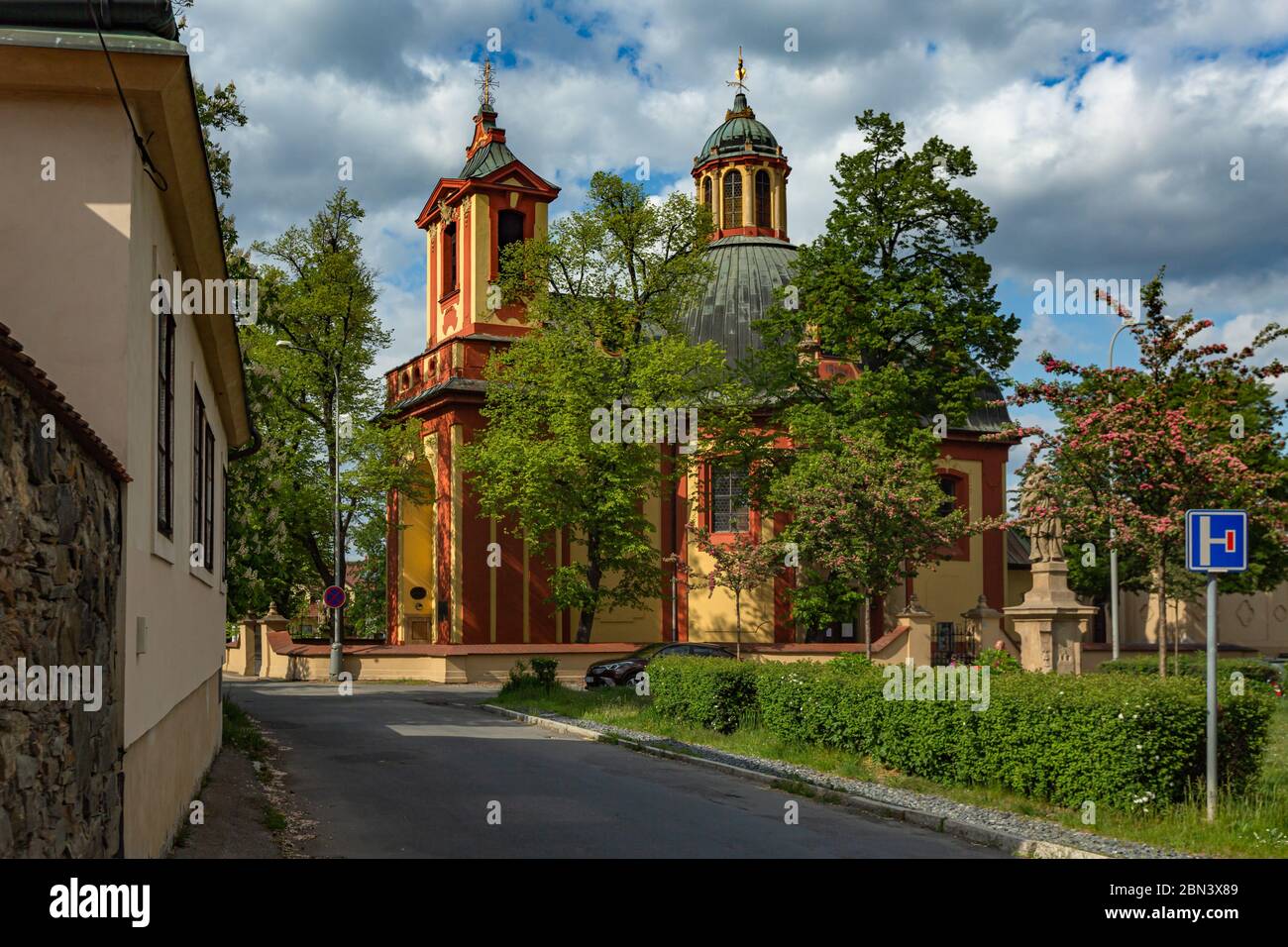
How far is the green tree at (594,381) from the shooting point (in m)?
38.4

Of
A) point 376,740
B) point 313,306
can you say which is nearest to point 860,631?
point 313,306

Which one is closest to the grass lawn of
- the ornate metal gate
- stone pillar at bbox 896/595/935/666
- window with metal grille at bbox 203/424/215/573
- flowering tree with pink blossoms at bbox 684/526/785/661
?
window with metal grille at bbox 203/424/215/573

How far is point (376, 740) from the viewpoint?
20000mm

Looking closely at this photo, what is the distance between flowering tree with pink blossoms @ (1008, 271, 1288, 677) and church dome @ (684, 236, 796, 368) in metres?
25.4

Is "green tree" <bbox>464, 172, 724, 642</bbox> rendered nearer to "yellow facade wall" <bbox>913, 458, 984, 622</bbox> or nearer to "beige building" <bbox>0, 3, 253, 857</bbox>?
"yellow facade wall" <bbox>913, 458, 984, 622</bbox>

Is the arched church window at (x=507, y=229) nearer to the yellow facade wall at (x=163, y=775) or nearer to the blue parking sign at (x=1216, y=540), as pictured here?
the yellow facade wall at (x=163, y=775)

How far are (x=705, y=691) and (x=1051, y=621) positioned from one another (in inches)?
295

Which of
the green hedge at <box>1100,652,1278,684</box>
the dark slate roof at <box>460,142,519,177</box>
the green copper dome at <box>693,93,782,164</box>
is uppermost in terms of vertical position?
the green copper dome at <box>693,93,782,164</box>

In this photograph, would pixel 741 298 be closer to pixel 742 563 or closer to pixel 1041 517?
pixel 742 563

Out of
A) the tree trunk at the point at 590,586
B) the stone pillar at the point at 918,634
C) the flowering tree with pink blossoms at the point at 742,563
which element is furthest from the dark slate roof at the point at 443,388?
the stone pillar at the point at 918,634

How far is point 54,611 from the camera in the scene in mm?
5309

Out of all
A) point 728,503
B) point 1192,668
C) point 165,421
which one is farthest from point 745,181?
point 165,421

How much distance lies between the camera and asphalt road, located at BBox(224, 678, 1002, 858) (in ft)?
34.6
